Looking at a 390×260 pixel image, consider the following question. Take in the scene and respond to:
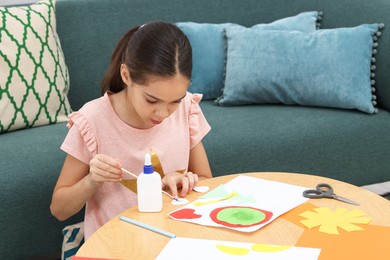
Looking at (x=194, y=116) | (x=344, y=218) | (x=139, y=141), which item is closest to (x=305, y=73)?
(x=194, y=116)

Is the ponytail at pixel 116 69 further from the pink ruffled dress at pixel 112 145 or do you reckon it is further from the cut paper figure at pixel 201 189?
the cut paper figure at pixel 201 189

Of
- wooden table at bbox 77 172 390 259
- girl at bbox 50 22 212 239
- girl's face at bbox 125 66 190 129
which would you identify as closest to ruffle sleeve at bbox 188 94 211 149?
girl at bbox 50 22 212 239

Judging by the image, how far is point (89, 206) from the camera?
1.46 m

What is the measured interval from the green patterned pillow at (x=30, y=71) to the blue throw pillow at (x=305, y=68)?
724 millimetres

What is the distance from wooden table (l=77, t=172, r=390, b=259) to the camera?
1.03m

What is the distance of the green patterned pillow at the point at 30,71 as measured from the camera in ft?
7.05

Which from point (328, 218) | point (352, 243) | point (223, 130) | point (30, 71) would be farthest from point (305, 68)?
point (352, 243)

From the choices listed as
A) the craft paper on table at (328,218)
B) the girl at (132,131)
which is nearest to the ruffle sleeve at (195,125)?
the girl at (132,131)

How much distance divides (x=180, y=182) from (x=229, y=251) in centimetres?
32

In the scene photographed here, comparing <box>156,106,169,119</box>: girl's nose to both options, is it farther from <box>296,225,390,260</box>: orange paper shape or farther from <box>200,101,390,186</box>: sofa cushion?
<box>200,101,390,186</box>: sofa cushion

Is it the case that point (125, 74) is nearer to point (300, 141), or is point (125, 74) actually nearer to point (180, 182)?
point (180, 182)

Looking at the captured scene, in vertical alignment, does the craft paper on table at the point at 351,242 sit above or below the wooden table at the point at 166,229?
above

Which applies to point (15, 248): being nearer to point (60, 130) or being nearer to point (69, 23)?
point (60, 130)

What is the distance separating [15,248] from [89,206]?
0.53m
